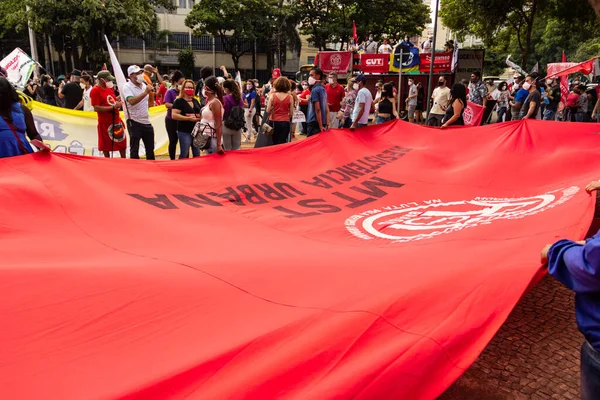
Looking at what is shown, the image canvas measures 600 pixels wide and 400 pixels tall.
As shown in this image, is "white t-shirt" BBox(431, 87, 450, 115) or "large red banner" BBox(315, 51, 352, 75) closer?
"white t-shirt" BBox(431, 87, 450, 115)

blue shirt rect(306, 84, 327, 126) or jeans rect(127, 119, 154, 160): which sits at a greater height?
blue shirt rect(306, 84, 327, 126)

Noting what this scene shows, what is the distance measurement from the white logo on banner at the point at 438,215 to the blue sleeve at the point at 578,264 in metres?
1.52

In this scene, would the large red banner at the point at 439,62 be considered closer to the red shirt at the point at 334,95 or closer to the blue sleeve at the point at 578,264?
the red shirt at the point at 334,95

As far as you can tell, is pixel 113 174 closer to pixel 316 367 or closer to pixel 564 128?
pixel 316 367

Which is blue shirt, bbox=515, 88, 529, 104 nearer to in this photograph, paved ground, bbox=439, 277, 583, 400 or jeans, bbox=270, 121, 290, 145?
jeans, bbox=270, 121, 290, 145

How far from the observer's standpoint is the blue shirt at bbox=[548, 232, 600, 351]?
1.76 metres

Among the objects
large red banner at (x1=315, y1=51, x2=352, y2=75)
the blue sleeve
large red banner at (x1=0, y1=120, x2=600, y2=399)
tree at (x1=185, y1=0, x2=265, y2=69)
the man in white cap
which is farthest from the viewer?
tree at (x1=185, y1=0, x2=265, y2=69)

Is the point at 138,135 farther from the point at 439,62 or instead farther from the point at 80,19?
the point at 80,19

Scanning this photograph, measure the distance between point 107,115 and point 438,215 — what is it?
5.91 meters

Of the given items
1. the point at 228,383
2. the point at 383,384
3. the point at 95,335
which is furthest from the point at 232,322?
the point at 383,384

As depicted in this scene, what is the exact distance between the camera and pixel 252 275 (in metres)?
2.75

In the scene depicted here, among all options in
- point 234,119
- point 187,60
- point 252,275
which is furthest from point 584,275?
point 187,60

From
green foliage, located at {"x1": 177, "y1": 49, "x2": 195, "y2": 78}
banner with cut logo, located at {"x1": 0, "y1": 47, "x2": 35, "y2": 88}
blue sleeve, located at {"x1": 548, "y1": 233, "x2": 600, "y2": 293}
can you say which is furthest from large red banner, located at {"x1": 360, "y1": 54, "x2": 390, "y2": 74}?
green foliage, located at {"x1": 177, "y1": 49, "x2": 195, "y2": 78}

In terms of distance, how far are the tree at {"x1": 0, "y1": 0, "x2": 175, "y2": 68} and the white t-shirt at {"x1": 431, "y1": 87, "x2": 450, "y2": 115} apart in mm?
27592
